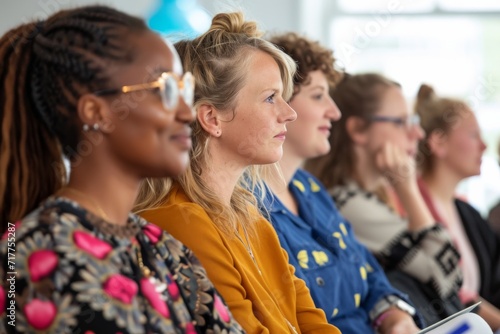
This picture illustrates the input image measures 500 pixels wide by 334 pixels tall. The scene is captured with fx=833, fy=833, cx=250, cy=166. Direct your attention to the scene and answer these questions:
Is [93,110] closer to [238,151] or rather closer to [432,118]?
[238,151]

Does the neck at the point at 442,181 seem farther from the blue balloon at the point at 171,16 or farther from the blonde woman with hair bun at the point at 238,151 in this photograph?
the blonde woman with hair bun at the point at 238,151

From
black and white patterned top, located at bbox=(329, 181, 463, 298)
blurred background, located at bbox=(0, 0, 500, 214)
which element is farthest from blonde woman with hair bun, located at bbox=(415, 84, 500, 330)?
blurred background, located at bbox=(0, 0, 500, 214)

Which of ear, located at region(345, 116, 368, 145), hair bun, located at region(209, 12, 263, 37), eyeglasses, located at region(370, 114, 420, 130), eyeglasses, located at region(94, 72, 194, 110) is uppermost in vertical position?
eyeglasses, located at region(94, 72, 194, 110)

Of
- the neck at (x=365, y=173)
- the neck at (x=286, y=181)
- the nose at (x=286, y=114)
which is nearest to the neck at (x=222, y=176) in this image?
the nose at (x=286, y=114)

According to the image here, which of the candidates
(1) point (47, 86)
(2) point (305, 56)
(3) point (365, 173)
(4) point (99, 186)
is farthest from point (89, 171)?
(3) point (365, 173)

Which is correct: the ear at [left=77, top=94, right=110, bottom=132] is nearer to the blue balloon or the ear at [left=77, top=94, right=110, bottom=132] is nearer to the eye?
the eye

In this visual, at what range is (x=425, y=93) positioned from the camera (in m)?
3.31

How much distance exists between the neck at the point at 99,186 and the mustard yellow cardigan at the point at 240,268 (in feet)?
1.21

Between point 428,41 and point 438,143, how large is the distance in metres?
2.37

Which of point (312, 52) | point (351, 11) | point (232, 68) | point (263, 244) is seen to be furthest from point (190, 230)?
point (351, 11)

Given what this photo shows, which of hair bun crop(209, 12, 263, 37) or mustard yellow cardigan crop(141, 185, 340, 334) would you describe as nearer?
mustard yellow cardigan crop(141, 185, 340, 334)

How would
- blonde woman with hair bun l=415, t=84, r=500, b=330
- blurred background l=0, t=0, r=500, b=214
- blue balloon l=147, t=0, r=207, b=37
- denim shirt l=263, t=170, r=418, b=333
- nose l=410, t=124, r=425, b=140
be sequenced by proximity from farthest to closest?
blurred background l=0, t=0, r=500, b=214 → blue balloon l=147, t=0, r=207, b=37 → blonde woman with hair bun l=415, t=84, r=500, b=330 → nose l=410, t=124, r=425, b=140 → denim shirt l=263, t=170, r=418, b=333

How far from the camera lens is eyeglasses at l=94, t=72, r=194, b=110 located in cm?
113

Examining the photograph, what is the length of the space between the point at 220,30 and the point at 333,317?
78 cm
